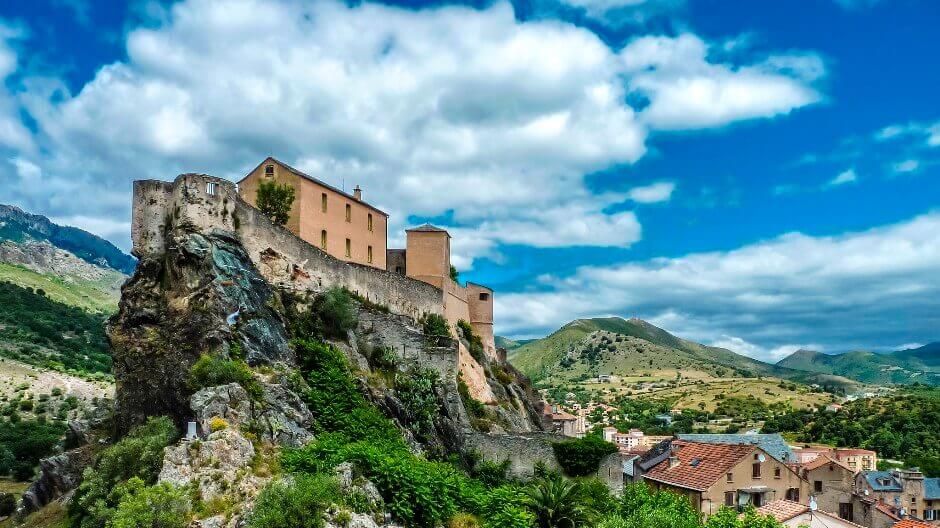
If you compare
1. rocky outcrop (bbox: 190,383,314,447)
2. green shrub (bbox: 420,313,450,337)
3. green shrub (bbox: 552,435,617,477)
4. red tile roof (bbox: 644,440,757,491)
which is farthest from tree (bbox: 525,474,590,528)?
green shrub (bbox: 420,313,450,337)

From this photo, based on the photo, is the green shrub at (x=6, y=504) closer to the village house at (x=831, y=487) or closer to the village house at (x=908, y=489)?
the village house at (x=831, y=487)

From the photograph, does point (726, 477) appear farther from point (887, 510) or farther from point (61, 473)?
point (61, 473)

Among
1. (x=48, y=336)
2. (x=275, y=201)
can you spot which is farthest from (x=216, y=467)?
(x=48, y=336)

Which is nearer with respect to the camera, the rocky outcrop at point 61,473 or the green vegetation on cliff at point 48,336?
the rocky outcrop at point 61,473

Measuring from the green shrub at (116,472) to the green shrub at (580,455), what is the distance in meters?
18.9

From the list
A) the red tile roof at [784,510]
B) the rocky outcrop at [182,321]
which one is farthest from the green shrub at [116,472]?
the red tile roof at [784,510]

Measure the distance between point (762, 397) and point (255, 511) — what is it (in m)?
146

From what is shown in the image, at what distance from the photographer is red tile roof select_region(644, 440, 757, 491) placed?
39.2 m

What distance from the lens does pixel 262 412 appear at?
1054 inches

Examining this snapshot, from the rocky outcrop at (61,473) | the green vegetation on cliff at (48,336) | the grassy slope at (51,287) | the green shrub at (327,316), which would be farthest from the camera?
the grassy slope at (51,287)

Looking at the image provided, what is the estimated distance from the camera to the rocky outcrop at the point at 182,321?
28.4 m

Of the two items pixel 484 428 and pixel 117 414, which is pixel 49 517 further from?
pixel 484 428

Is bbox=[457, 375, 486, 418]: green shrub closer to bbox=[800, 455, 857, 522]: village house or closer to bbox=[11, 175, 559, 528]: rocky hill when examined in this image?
bbox=[11, 175, 559, 528]: rocky hill

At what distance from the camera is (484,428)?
39.7 metres
